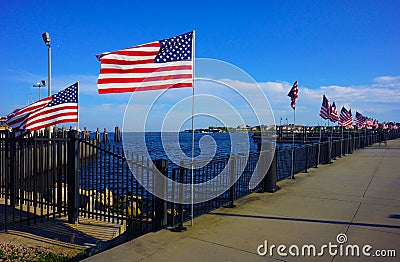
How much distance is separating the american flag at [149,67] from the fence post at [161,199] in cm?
144

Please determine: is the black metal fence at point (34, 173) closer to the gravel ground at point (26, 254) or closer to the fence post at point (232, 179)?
the gravel ground at point (26, 254)

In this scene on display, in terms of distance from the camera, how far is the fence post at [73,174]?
258 inches

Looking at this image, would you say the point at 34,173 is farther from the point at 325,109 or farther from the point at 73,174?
the point at 325,109

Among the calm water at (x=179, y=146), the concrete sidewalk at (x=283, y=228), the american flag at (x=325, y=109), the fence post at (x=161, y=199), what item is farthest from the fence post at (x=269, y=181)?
the american flag at (x=325, y=109)

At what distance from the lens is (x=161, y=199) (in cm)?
568

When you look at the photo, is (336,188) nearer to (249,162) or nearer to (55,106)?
(249,162)

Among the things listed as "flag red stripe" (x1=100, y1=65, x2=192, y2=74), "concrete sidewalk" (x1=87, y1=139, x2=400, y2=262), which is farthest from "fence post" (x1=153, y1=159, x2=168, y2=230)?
"flag red stripe" (x1=100, y1=65, x2=192, y2=74)

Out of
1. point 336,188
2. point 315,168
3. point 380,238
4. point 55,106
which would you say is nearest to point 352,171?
point 315,168

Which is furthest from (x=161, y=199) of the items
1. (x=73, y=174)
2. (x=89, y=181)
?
(x=73, y=174)

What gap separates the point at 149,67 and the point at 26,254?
12.2 feet

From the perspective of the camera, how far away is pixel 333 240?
5.19 meters

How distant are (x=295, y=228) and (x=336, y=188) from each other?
14.8 feet

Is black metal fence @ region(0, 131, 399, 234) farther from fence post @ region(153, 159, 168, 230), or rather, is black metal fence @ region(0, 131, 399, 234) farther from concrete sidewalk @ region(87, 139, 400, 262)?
concrete sidewalk @ region(87, 139, 400, 262)

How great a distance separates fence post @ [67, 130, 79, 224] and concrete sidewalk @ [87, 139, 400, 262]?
2.08m
